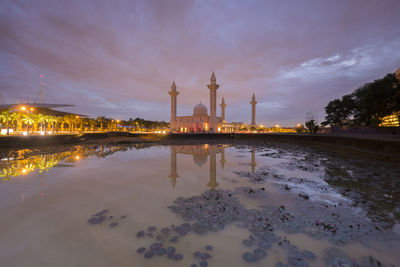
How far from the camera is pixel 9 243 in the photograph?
490 cm

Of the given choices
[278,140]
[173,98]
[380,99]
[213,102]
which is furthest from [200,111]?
[380,99]

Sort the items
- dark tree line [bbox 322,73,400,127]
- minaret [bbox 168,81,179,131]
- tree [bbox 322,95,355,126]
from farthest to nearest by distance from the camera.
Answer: minaret [bbox 168,81,179,131] → tree [bbox 322,95,355,126] → dark tree line [bbox 322,73,400,127]

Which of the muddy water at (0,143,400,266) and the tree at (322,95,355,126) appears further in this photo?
the tree at (322,95,355,126)

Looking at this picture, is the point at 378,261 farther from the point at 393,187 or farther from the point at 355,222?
the point at 393,187

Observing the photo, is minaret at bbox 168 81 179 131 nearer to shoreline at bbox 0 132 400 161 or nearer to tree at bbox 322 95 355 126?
shoreline at bbox 0 132 400 161

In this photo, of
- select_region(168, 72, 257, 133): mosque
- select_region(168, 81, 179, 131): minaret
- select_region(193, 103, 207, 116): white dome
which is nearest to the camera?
select_region(168, 72, 257, 133): mosque

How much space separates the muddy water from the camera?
4.47m

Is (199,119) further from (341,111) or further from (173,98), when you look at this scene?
(341,111)

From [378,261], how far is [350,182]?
823 cm

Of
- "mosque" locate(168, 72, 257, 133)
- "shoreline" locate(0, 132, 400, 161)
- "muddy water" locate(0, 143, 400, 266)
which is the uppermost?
"mosque" locate(168, 72, 257, 133)

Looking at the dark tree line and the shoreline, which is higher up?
the dark tree line

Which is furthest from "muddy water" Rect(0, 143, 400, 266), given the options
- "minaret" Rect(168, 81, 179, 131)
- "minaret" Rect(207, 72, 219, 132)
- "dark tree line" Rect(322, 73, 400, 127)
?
"minaret" Rect(168, 81, 179, 131)

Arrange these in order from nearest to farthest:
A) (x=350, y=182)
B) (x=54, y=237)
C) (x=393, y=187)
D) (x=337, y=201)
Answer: (x=54, y=237), (x=337, y=201), (x=393, y=187), (x=350, y=182)

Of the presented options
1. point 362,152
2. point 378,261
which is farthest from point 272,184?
point 362,152
